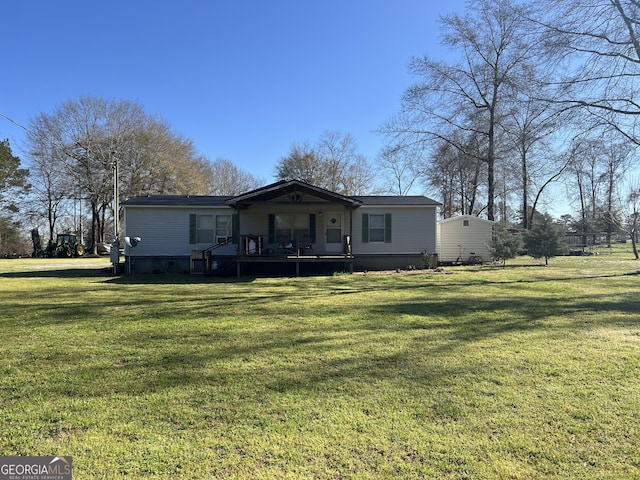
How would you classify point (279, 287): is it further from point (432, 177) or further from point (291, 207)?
point (432, 177)

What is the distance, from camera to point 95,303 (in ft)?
25.7

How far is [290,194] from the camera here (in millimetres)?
13570

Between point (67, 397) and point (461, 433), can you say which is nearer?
point (461, 433)

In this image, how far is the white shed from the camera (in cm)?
1892

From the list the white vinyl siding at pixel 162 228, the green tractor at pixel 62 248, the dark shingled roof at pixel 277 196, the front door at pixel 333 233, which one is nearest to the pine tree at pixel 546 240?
the dark shingled roof at pixel 277 196

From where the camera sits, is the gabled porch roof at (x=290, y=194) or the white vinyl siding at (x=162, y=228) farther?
the white vinyl siding at (x=162, y=228)

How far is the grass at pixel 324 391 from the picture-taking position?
2398 mm

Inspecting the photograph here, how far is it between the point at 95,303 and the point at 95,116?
28526 mm

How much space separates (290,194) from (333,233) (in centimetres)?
302

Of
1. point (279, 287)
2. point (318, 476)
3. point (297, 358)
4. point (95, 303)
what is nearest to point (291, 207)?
point (279, 287)

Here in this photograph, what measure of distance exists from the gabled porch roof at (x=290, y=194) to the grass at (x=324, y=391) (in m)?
6.58

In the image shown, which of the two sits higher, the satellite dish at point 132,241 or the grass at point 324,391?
the satellite dish at point 132,241

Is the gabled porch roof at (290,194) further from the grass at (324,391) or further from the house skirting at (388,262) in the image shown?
the grass at (324,391)

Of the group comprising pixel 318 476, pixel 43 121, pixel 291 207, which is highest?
pixel 43 121
